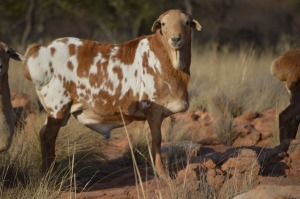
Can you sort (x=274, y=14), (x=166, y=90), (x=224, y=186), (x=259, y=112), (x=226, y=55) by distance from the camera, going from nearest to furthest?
(x=224, y=186) → (x=166, y=90) → (x=259, y=112) → (x=226, y=55) → (x=274, y=14)

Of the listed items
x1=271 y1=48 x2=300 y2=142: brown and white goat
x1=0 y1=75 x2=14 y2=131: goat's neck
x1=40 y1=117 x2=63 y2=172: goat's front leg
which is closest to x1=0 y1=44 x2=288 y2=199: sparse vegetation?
x1=40 y1=117 x2=63 y2=172: goat's front leg

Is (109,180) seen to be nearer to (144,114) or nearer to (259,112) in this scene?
(144,114)

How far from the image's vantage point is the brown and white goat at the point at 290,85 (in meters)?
10.3

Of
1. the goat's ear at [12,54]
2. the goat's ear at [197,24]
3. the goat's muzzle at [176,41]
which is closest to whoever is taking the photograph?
the goat's ear at [12,54]

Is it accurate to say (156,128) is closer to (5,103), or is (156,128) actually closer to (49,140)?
(49,140)

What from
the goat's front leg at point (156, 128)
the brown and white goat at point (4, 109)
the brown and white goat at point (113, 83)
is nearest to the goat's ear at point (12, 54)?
the brown and white goat at point (4, 109)

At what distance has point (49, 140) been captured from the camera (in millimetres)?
8680

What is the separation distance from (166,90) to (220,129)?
10.7 ft

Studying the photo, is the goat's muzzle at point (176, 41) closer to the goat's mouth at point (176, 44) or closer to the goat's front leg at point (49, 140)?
the goat's mouth at point (176, 44)

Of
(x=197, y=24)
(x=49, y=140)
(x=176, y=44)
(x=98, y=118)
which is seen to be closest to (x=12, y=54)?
(x=49, y=140)

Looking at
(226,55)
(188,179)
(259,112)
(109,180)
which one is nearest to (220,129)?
(259,112)

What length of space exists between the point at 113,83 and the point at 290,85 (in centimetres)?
303

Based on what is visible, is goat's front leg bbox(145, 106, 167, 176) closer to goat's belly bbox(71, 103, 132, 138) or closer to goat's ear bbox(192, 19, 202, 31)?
goat's belly bbox(71, 103, 132, 138)

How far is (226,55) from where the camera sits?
1878cm
